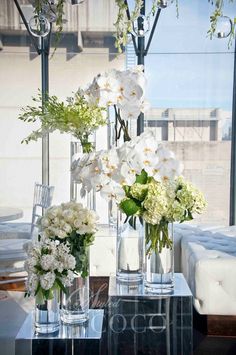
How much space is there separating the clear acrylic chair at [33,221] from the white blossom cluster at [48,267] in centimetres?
293

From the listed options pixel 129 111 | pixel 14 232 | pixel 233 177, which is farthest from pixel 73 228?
pixel 233 177

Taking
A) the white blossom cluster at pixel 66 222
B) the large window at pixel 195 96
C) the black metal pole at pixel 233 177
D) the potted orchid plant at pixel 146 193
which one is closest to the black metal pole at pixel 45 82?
the large window at pixel 195 96

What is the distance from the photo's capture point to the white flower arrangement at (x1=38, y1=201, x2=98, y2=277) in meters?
1.60

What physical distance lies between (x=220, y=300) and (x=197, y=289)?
0.46ft

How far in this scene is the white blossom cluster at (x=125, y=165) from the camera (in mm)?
1625

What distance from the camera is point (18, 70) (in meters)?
6.48

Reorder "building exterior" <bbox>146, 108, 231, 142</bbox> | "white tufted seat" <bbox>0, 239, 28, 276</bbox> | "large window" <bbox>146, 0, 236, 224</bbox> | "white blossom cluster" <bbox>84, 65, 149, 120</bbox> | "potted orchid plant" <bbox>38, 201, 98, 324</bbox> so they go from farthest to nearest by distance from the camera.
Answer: "building exterior" <bbox>146, 108, 231, 142</bbox> → "large window" <bbox>146, 0, 236, 224</bbox> → "white tufted seat" <bbox>0, 239, 28, 276</bbox> → "white blossom cluster" <bbox>84, 65, 149, 120</bbox> → "potted orchid plant" <bbox>38, 201, 98, 324</bbox>

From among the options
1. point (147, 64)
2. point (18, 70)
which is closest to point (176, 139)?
point (147, 64)

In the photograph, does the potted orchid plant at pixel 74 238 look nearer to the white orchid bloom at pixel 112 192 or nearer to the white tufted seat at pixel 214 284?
the white orchid bloom at pixel 112 192

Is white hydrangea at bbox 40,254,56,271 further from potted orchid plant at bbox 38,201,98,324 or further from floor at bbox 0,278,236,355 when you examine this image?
floor at bbox 0,278,236,355

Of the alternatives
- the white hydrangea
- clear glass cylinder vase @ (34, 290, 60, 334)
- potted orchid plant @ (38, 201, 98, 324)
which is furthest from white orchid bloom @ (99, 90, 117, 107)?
clear glass cylinder vase @ (34, 290, 60, 334)

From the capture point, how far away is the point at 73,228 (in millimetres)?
1612

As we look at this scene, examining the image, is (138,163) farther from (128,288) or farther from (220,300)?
(220,300)

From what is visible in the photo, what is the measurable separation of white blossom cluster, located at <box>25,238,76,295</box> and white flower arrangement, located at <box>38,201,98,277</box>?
0.05 metres
